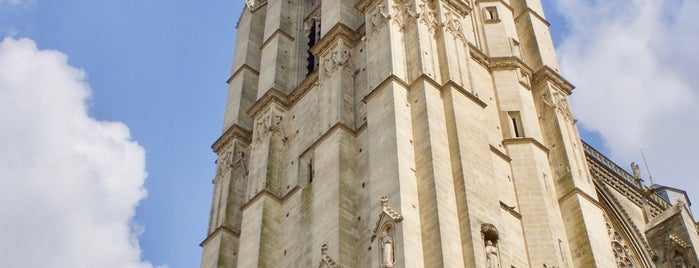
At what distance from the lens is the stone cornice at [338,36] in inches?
1101

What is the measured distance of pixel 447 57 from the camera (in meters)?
24.3

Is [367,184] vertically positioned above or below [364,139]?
below

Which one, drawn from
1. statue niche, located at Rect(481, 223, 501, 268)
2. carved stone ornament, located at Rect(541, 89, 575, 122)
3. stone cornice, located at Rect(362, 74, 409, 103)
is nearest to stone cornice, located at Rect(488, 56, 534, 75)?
carved stone ornament, located at Rect(541, 89, 575, 122)

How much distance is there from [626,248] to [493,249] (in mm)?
10155

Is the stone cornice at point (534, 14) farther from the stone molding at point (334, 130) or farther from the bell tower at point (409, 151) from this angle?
the stone molding at point (334, 130)

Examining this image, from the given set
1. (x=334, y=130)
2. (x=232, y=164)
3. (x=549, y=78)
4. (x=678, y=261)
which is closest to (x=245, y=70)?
(x=232, y=164)

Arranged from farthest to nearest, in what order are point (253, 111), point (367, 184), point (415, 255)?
point (253, 111) → point (367, 184) → point (415, 255)

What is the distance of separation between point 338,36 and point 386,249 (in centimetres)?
1013

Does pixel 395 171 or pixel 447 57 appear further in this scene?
pixel 447 57

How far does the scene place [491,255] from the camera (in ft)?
63.1

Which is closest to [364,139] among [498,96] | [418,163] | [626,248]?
[418,163]

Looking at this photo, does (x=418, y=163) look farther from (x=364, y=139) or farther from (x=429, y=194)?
(x=364, y=139)

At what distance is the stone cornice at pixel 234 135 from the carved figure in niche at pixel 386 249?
11920mm

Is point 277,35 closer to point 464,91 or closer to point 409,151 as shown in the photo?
point 464,91
